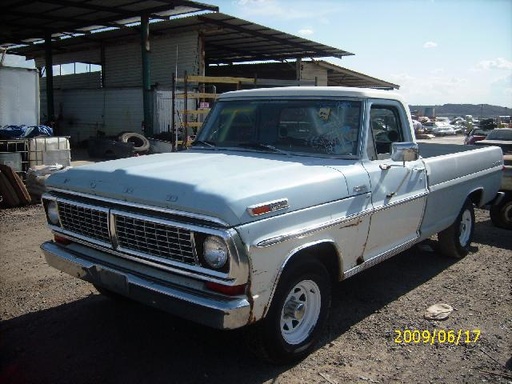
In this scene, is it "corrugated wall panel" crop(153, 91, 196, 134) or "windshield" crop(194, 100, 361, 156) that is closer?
"windshield" crop(194, 100, 361, 156)

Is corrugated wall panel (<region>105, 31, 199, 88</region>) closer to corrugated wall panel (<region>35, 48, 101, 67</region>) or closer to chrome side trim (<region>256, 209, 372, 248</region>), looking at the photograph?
corrugated wall panel (<region>35, 48, 101, 67</region>)

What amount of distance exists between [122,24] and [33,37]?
5.75m

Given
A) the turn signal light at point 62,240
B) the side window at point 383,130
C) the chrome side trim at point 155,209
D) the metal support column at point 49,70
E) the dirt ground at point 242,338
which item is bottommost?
the dirt ground at point 242,338

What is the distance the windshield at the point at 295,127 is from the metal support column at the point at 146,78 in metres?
12.8

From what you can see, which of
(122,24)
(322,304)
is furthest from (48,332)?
(122,24)

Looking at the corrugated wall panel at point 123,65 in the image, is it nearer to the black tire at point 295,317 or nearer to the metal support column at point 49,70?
the metal support column at point 49,70

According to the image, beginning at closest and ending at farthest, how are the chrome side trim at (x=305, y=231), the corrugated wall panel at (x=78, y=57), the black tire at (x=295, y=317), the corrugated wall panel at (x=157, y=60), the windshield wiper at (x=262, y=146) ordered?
the chrome side trim at (x=305, y=231) < the black tire at (x=295, y=317) < the windshield wiper at (x=262, y=146) < the corrugated wall panel at (x=157, y=60) < the corrugated wall panel at (x=78, y=57)

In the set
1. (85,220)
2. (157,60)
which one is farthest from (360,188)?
(157,60)

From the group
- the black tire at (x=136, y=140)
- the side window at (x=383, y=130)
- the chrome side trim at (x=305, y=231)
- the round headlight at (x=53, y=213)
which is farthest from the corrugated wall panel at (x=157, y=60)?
the chrome side trim at (x=305, y=231)

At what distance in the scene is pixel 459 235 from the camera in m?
5.75

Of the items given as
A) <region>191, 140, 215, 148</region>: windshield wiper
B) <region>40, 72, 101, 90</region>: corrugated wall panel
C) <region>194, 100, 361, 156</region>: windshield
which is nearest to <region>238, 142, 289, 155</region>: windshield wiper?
<region>194, 100, 361, 156</region>: windshield

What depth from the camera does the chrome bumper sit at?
2676 millimetres

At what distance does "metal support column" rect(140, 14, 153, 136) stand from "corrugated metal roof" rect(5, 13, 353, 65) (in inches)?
58.0

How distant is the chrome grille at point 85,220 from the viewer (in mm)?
3287
